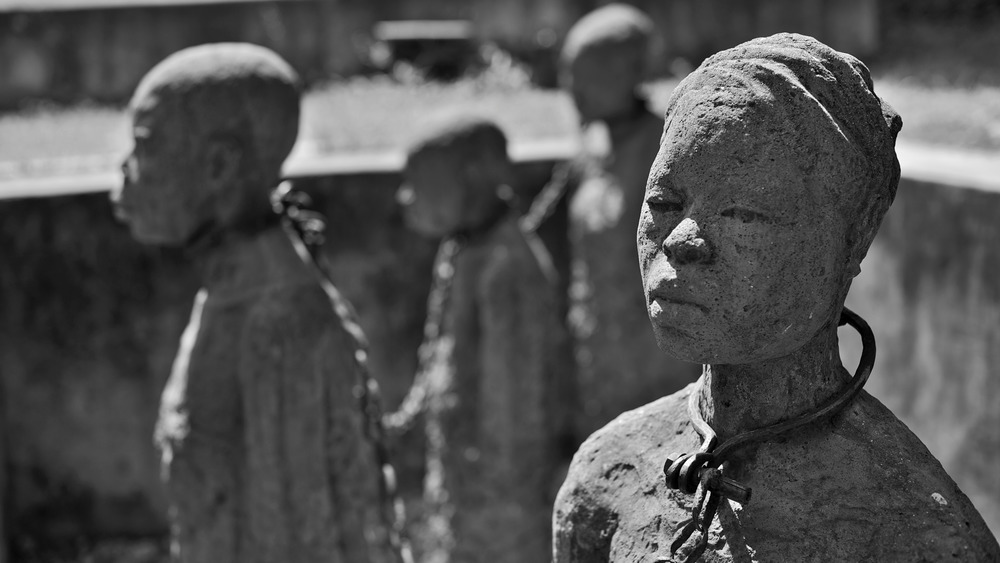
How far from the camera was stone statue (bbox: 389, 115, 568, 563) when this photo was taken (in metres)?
4.99

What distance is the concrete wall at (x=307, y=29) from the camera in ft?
30.5

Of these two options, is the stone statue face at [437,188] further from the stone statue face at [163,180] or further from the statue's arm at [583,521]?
the statue's arm at [583,521]

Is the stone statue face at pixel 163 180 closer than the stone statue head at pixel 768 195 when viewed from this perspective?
No

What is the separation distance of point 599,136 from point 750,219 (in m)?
4.37

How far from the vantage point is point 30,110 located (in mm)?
8938

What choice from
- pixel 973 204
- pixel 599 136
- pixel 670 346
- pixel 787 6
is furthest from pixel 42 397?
pixel 787 6

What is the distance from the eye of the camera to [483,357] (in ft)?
16.6

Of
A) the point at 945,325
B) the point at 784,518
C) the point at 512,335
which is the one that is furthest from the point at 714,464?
the point at 945,325

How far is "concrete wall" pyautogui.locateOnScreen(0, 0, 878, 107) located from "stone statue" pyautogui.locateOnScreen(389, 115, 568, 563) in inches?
181

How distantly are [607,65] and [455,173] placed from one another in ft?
4.18

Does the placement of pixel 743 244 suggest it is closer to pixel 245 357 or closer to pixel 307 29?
pixel 245 357

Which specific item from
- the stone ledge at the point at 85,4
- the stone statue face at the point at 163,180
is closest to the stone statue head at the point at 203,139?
the stone statue face at the point at 163,180

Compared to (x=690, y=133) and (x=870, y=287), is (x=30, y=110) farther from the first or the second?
(x=690, y=133)

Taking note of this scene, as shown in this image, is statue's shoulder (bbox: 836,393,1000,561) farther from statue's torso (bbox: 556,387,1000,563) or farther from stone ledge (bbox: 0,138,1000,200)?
stone ledge (bbox: 0,138,1000,200)
